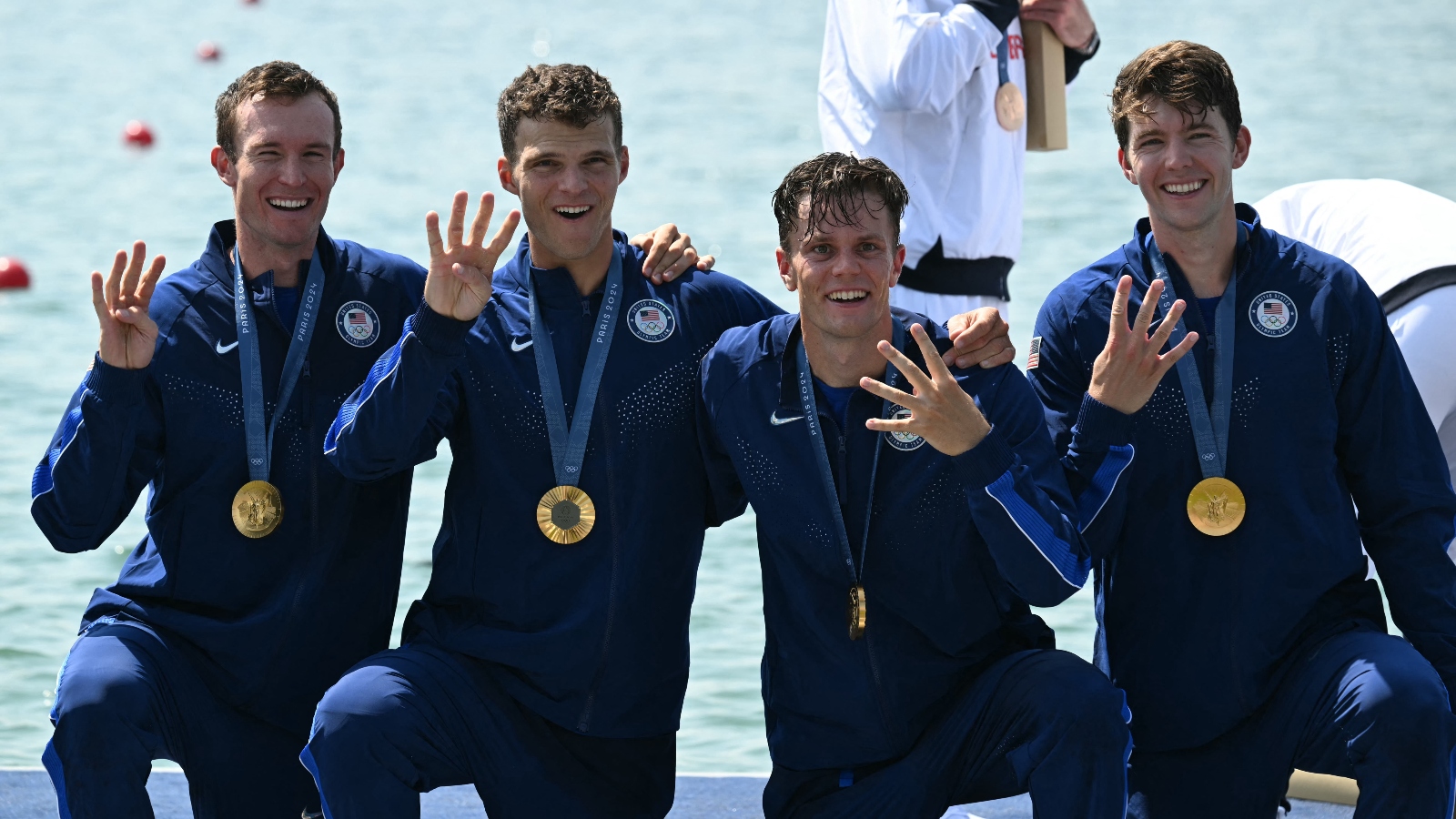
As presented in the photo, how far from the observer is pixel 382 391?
3.69 meters

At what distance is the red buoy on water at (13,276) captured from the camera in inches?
497

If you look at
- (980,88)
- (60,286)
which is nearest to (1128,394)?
(980,88)

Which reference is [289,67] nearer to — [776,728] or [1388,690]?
[776,728]

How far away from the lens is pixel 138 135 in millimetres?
19312

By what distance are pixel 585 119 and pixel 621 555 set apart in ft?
2.89

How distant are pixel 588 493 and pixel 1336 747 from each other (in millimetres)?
1503

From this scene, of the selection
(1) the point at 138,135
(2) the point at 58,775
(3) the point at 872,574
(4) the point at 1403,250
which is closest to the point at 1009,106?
(4) the point at 1403,250

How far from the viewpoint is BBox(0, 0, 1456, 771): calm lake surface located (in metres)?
7.30

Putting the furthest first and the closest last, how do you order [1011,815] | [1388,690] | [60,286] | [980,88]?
[60,286] → [980,88] → [1011,815] → [1388,690]

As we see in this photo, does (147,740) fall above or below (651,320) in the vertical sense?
below

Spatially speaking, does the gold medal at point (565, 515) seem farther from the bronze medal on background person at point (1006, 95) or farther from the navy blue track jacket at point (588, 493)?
the bronze medal on background person at point (1006, 95)

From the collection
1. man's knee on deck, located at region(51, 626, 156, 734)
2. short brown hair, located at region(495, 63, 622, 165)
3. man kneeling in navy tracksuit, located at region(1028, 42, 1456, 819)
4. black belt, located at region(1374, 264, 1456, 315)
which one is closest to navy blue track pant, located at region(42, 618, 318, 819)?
man's knee on deck, located at region(51, 626, 156, 734)

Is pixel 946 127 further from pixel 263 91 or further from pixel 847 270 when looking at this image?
pixel 263 91

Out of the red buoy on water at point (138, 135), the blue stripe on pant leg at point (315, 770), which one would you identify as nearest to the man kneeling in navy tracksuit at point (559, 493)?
the blue stripe on pant leg at point (315, 770)
